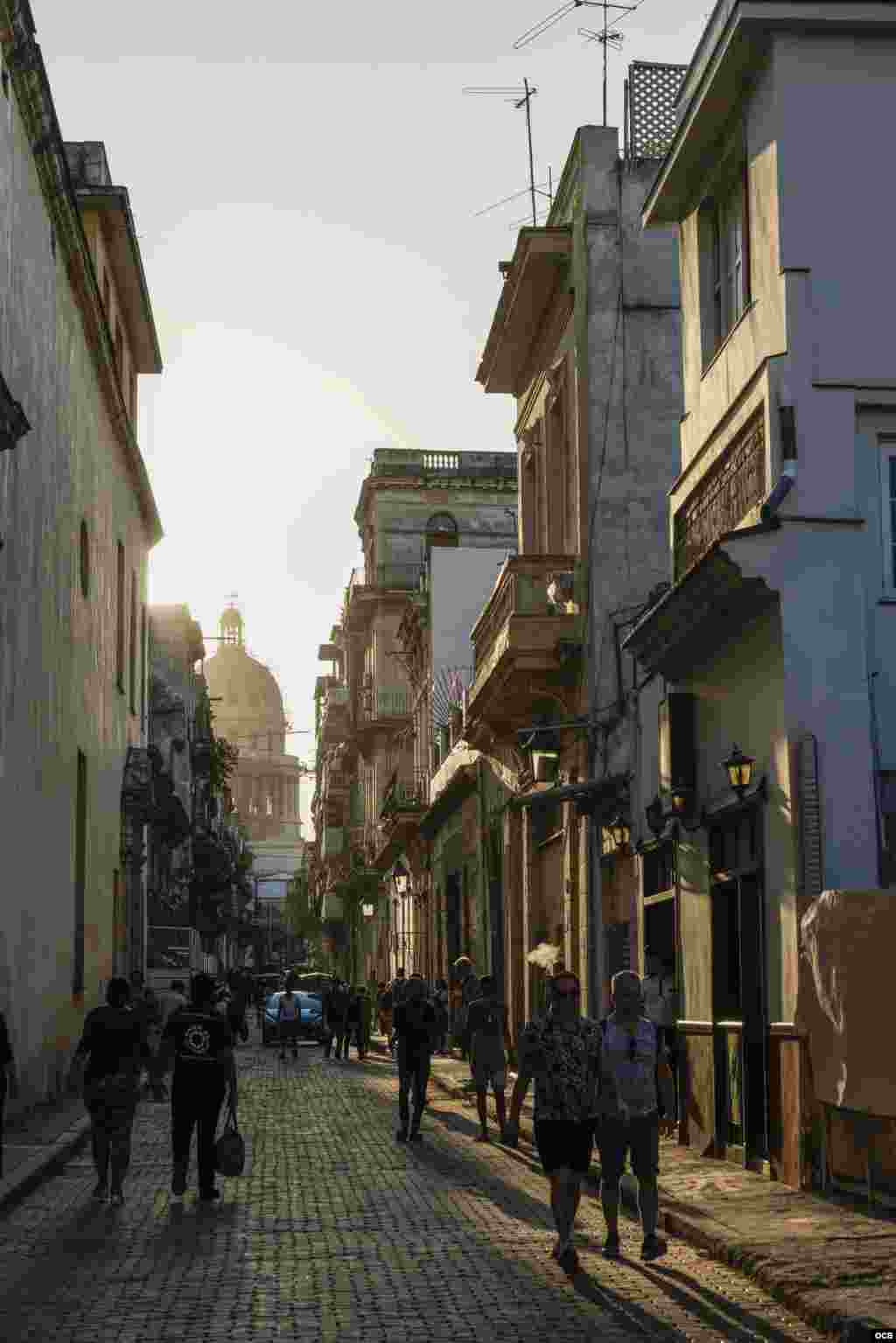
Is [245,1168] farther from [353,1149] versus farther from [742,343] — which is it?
[742,343]

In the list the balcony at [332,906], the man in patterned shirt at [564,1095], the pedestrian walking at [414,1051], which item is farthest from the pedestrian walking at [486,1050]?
the balcony at [332,906]

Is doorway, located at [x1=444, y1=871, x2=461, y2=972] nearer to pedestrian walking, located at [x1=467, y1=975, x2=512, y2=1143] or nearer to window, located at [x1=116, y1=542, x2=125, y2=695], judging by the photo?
window, located at [x1=116, y1=542, x2=125, y2=695]

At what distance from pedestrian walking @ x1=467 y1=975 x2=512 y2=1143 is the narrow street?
1.69 metres

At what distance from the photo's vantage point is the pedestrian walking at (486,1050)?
20188mm

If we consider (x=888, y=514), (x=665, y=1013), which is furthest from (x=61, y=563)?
(x=888, y=514)

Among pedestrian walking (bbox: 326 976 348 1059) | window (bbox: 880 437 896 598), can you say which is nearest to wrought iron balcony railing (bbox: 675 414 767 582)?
window (bbox: 880 437 896 598)

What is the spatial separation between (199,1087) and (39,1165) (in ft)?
7.60

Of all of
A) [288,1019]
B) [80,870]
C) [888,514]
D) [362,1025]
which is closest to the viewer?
[888,514]

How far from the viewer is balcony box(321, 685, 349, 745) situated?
78375mm

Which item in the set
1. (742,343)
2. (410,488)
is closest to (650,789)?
(742,343)

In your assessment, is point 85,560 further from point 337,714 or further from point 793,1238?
point 337,714

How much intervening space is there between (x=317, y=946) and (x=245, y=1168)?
3620 inches

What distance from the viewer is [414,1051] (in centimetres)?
2008

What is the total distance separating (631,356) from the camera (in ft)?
81.8
